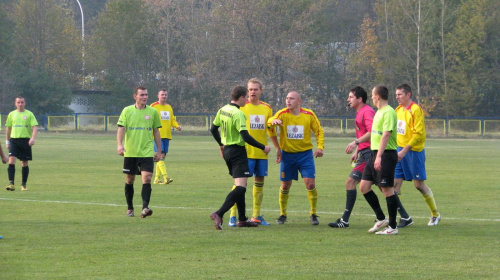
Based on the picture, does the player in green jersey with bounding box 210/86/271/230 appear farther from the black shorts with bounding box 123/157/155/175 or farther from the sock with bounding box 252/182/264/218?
the black shorts with bounding box 123/157/155/175

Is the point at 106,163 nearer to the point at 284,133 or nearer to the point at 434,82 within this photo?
the point at 284,133

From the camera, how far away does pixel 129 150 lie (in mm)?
12148

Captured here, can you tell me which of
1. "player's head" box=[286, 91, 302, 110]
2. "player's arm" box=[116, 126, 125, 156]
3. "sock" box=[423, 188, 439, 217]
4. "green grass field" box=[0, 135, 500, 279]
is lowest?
"green grass field" box=[0, 135, 500, 279]

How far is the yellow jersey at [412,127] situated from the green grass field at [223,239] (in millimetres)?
1131

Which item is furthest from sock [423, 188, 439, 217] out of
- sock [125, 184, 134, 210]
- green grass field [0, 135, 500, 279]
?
sock [125, 184, 134, 210]

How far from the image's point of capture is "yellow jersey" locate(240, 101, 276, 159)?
11.3m

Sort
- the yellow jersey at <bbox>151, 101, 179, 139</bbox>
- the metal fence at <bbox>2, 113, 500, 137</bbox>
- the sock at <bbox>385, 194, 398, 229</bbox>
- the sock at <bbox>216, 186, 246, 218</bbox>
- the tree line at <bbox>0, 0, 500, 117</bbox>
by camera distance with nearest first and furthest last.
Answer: the sock at <bbox>385, 194, 398, 229</bbox> < the sock at <bbox>216, 186, 246, 218</bbox> < the yellow jersey at <bbox>151, 101, 179, 139</bbox> < the metal fence at <bbox>2, 113, 500, 137</bbox> < the tree line at <bbox>0, 0, 500, 117</bbox>

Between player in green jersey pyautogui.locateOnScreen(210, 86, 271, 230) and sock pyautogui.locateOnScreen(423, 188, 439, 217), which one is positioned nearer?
player in green jersey pyautogui.locateOnScreen(210, 86, 271, 230)

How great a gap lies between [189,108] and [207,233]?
58047 mm

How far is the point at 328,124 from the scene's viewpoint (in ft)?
186

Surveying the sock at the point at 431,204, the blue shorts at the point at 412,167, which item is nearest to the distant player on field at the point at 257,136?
the blue shorts at the point at 412,167

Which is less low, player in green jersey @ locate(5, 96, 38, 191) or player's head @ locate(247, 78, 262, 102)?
player's head @ locate(247, 78, 262, 102)

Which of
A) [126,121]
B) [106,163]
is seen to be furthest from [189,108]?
[126,121]

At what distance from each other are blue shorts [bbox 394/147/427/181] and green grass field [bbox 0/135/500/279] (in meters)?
0.68
